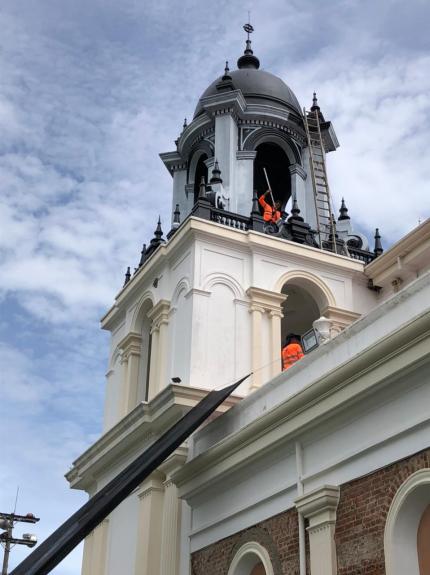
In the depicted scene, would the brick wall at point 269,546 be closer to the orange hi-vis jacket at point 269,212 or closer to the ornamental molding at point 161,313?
the ornamental molding at point 161,313

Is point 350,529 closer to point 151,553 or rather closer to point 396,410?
point 396,410

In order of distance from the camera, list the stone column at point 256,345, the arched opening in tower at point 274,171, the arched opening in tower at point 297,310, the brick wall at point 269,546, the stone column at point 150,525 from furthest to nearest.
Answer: the arched opening in tower at point 274,171, the arched opening in tower at point 297,310, the stone column at point 256,345, the stone column at point 150,525, the brick wall at point 269,546

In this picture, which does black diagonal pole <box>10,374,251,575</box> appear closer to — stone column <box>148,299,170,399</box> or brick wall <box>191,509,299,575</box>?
brick wall <box>191,509,299,575</box>

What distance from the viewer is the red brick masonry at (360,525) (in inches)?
523

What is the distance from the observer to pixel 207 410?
18391 mm

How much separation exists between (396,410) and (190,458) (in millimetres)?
6964

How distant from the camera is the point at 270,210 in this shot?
2639 cm

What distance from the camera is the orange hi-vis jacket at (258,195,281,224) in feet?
84.7

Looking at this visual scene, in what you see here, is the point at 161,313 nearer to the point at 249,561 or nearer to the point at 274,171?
the point at 274,171

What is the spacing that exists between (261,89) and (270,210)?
4.46 metres

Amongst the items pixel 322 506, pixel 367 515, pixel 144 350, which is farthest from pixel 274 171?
pixel 367 515

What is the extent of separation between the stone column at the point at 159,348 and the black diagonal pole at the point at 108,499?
333 cm

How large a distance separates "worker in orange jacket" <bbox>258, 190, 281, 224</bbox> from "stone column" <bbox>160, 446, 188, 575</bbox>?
323 inches

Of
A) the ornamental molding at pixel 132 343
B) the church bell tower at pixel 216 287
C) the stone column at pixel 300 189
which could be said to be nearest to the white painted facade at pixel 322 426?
the church bell tower at pixel 216 287
